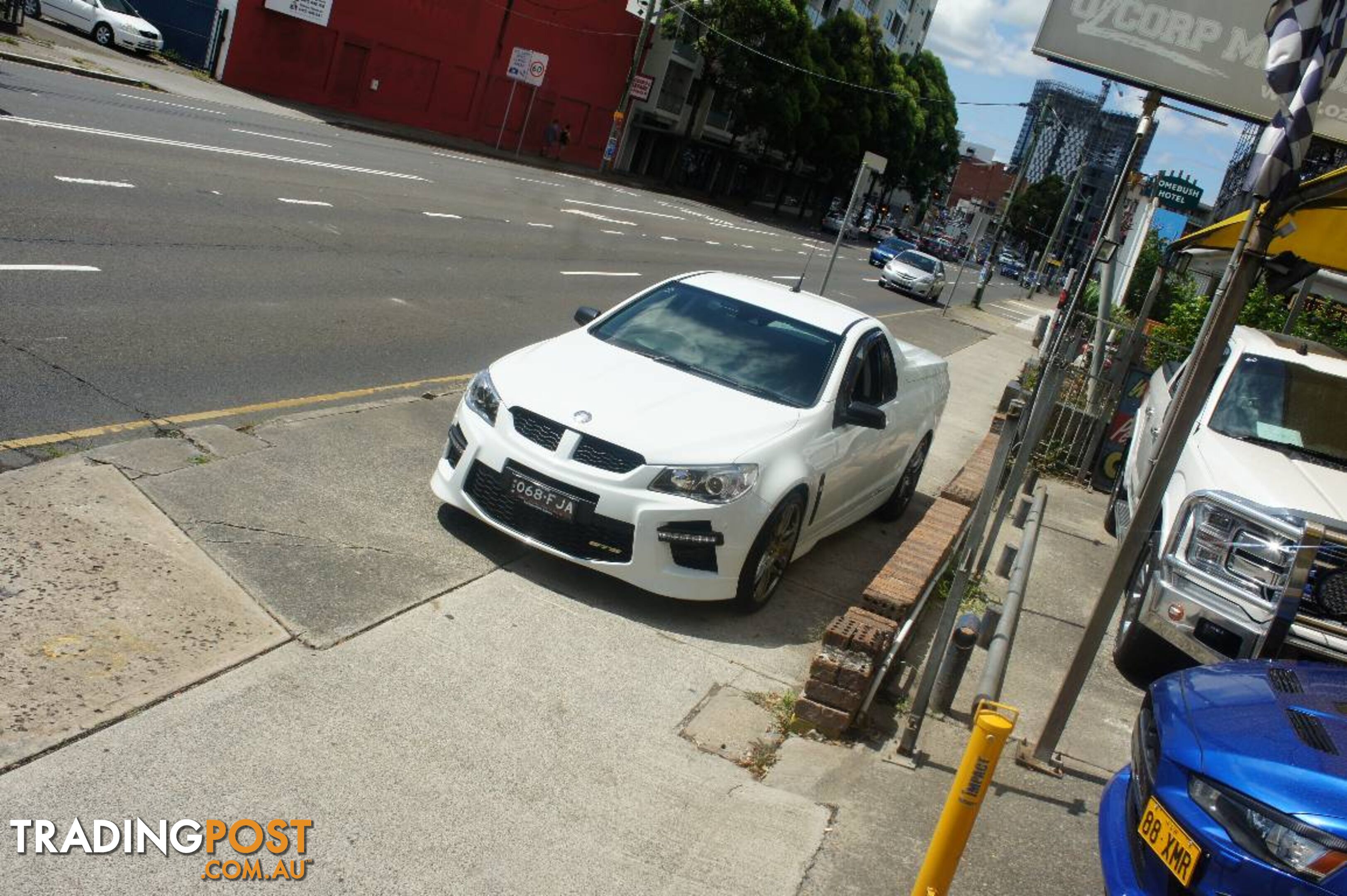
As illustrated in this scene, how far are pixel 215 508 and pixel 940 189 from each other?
383 feet

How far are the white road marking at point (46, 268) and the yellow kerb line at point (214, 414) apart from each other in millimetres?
3059

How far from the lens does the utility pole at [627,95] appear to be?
5359 cm

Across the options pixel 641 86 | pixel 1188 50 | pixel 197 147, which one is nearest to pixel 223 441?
pixel 1188 50

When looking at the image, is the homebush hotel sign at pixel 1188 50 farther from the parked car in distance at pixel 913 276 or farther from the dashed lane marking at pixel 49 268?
the parked car in distance at pixel 913 276

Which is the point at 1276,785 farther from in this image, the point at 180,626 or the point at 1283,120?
the point at 180,626

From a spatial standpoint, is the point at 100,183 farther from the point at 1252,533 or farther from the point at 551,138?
the point at 551,138

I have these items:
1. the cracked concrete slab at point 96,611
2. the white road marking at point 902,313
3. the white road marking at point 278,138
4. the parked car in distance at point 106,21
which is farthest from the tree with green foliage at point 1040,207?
the cracked concrete slab at point 96,611

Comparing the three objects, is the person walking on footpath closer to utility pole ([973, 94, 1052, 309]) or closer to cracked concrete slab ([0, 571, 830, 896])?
utility pole ([973, 94, 1052, 309])

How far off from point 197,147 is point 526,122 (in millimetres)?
26719

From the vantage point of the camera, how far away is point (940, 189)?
117 meters

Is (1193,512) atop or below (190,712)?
atop

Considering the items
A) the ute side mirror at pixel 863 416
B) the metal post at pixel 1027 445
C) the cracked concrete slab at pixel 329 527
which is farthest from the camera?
the metal post at pixel 1027 445

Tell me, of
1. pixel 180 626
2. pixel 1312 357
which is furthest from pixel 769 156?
pixel 180 626

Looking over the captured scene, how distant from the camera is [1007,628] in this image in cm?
560
